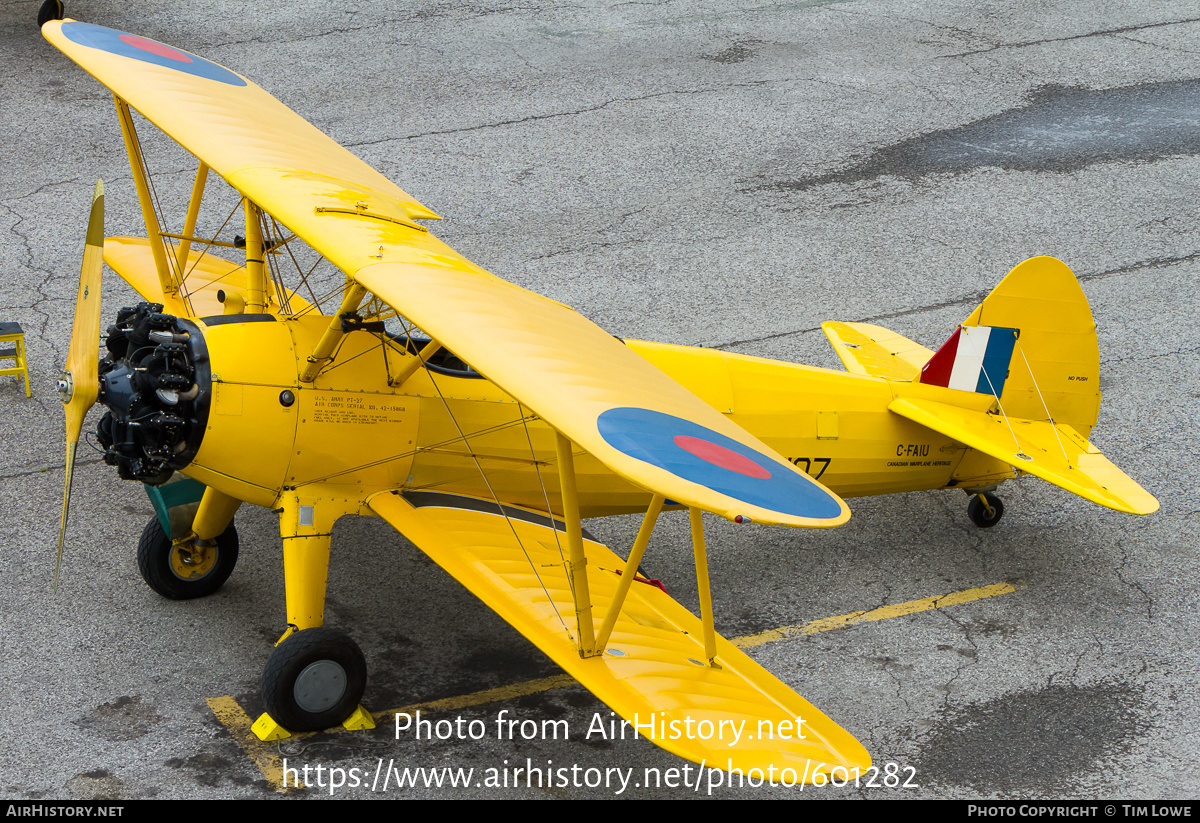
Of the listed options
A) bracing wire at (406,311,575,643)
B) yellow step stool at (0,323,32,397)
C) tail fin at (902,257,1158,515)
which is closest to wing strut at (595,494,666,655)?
bracing wire at (406,311,575,643)

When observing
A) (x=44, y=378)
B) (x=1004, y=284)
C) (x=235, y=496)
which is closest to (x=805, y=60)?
(x=1004, y=284)

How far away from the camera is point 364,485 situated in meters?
5.91

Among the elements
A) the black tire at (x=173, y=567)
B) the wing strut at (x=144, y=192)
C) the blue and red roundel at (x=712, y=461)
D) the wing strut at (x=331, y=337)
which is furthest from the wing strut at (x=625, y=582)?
the wing strut at (x=144, y=192)

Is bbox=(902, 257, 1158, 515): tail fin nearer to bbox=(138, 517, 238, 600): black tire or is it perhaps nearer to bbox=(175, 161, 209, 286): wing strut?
bbox=(138, 517, 238, 600): black tire

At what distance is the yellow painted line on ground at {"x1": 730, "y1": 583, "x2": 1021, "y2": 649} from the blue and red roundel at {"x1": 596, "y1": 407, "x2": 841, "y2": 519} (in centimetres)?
248

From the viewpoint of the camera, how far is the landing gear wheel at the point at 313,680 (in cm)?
541

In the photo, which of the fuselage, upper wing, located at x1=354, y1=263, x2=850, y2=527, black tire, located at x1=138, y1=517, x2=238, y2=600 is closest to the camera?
upper wing, located at x1=354, y1=263, x2=850, y2=527

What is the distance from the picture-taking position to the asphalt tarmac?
580cm

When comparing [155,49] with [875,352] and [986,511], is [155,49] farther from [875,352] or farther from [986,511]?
[986,511]

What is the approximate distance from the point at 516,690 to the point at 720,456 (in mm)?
2534

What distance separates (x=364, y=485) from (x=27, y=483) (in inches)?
120

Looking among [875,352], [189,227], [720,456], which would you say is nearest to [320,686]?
[720,456]

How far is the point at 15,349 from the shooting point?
27.3ft

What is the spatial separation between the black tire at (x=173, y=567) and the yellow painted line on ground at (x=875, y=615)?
3000 mm
